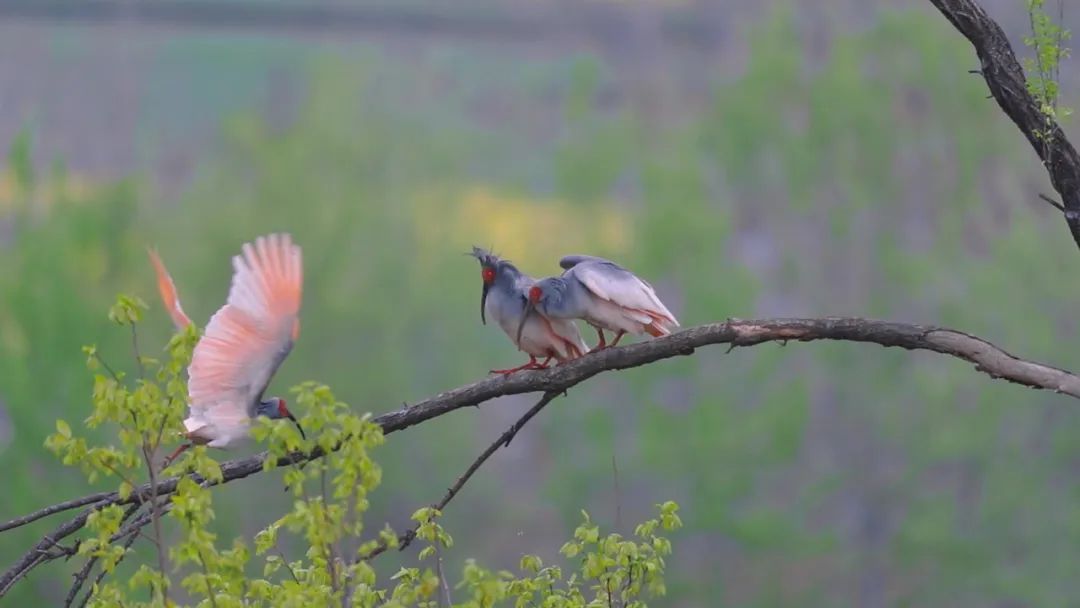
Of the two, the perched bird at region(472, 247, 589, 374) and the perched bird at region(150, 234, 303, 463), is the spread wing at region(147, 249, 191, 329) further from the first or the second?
the perched bird at region(472, 247, 589, 374)

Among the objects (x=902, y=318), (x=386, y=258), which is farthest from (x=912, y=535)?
(x=386, y=258)

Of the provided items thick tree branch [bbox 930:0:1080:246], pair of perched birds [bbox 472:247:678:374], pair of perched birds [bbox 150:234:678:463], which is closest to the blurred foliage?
pair of perched birds [bbox 150:234:678:463]

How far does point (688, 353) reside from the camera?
307cm

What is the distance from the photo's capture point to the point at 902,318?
15.3 m

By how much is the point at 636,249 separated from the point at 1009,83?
39.5 feet

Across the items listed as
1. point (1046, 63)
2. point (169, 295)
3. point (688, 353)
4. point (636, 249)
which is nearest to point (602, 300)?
point (688, 353)

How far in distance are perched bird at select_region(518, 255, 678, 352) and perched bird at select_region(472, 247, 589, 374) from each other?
0.02m

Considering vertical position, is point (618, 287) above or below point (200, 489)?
above

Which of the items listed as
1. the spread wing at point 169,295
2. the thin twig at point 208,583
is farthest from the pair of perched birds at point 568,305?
the thin twig at point 208,583

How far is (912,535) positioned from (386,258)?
6.51 m

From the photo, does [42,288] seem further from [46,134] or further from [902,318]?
[902,318]

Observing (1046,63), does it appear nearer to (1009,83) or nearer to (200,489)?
(1009,83)

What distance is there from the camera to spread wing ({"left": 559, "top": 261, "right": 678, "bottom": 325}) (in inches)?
141

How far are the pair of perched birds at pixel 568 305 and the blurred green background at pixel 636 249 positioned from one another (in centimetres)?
1071
